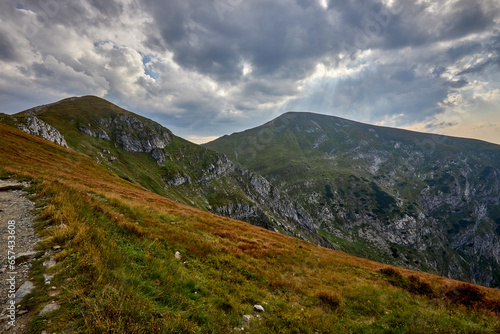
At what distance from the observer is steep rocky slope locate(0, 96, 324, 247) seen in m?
97.9

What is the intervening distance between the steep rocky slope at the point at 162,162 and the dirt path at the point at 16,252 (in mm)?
85255

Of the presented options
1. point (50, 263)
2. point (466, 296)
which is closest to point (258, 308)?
point (50, 263)

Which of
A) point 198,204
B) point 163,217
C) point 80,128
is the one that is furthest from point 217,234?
point 80,128

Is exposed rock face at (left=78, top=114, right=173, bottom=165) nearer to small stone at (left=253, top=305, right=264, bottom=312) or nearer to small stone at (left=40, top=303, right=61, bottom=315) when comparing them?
small stone at (left=253, top=305, right=264, bottom=312)

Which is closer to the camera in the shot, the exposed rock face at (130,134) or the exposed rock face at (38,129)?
the exposed rock face at (38,129)

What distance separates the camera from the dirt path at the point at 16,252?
4217 mm

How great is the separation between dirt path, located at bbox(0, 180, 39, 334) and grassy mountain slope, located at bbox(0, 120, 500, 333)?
0.25 m

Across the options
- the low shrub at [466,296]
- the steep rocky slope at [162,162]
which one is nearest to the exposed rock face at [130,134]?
the steep rocky slope at [162,162]

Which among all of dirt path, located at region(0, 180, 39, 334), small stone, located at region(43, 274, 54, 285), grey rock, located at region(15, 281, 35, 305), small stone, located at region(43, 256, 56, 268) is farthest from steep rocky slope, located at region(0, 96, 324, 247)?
grey rock, located at region(15, 281, 35, 305)

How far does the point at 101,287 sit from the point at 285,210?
531 feet

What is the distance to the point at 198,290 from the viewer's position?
8031mm

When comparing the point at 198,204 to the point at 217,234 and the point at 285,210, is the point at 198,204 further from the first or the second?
the point at 217,234

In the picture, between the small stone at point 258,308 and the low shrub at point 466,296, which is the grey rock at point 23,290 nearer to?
the small stone at point 258,308

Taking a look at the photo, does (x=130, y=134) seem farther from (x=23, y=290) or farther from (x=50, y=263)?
(x=23, y=290)
